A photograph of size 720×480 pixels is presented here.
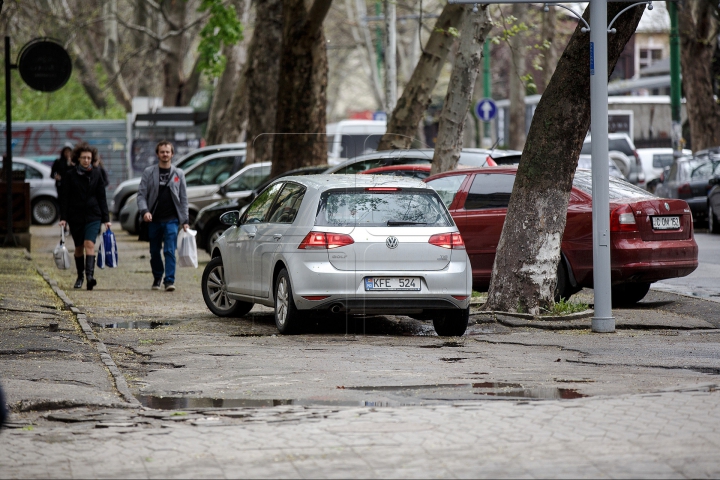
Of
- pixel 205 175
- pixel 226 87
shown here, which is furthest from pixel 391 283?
pixel 226 87

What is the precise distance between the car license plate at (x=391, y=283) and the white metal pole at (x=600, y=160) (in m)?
1.73

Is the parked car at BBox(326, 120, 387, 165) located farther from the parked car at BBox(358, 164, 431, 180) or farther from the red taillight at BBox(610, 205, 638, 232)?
the red taillight at BBox(610, 205, 638, 232)

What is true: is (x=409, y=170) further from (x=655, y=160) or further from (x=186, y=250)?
(x=655, y=160)

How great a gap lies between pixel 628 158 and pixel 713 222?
1649 cm

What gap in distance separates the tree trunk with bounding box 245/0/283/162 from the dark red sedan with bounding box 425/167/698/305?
1511cm

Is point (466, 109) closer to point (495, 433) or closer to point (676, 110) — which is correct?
point (495, 433)

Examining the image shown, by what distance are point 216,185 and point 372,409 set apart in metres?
19.9

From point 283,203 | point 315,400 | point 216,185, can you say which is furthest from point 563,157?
point 216,185

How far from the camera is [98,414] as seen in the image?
7.36 meters

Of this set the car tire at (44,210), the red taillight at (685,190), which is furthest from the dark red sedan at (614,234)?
the car tire at (44,210)

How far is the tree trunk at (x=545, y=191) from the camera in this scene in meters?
11.9

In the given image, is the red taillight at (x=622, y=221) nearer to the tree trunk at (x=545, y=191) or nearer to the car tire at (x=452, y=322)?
the tree trunk at (x=545, y=191)

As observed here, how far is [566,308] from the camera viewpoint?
40.4 ft

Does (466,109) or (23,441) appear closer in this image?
(23,441)
